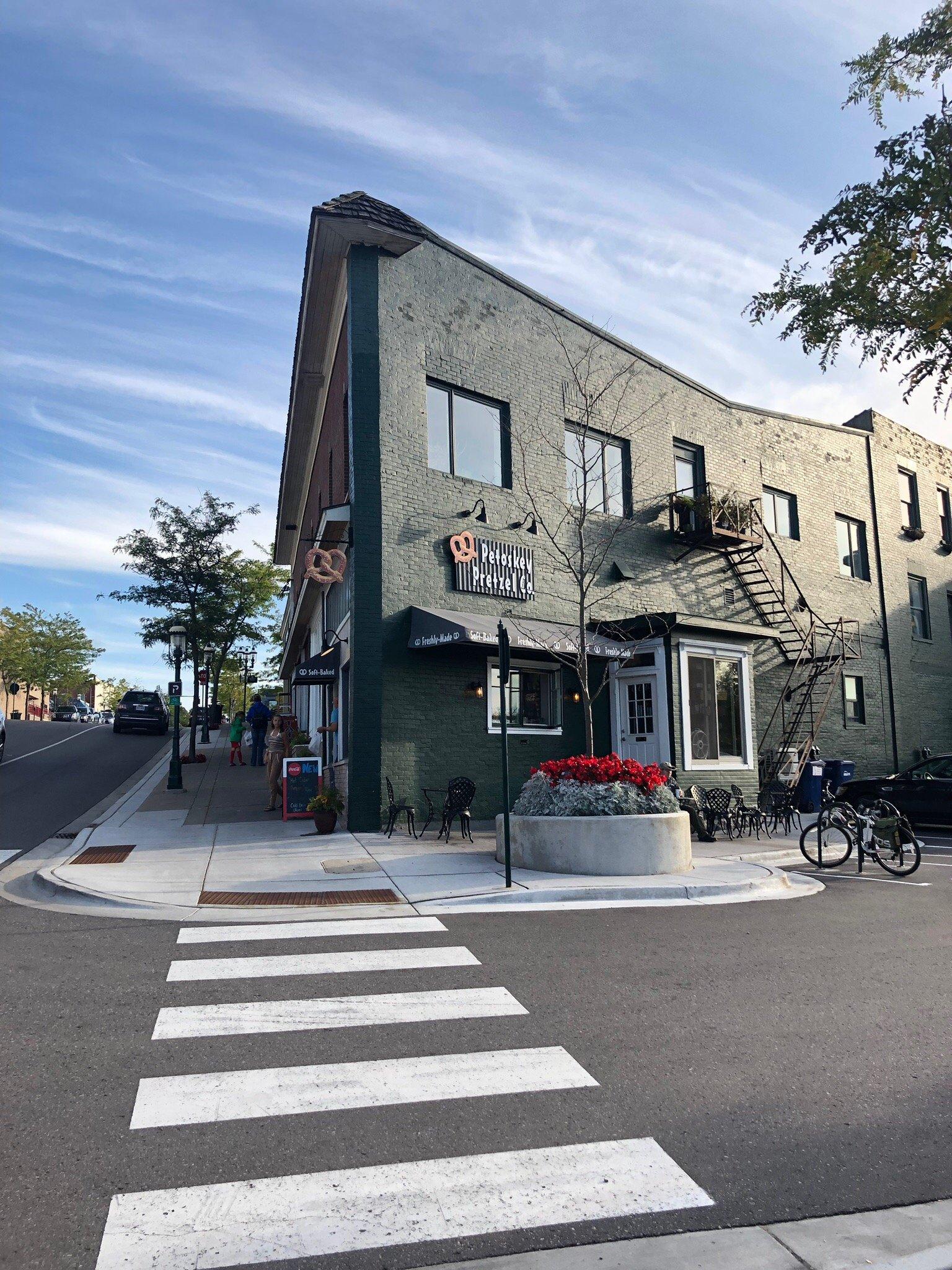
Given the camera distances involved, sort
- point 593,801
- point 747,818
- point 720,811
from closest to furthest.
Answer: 1. point 593,801
2. point 720,811
3. point 747,818

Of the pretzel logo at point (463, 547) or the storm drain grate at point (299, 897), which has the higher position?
the pretzel logo at point (463, 547)

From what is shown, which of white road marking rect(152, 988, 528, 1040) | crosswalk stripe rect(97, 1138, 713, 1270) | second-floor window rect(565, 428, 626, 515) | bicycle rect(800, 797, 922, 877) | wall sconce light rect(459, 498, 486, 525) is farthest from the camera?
second-floor window rect(565, 428, 626, 515)

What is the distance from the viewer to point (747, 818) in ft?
48.5

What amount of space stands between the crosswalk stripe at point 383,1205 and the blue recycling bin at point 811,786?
52.3ft

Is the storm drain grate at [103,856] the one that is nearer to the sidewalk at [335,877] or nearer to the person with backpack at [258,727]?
the sidewalk at [335,877]

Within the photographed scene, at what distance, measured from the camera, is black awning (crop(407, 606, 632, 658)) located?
13.9 m

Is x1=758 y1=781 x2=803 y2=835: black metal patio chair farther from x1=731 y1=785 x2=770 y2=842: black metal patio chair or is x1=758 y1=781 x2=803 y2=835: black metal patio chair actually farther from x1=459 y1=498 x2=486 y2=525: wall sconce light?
x1=459 y1=498 x2=486 y2=525: wall sconce light

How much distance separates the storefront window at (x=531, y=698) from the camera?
15.9 m

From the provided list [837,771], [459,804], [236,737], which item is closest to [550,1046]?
[459,804]

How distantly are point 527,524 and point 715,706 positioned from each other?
4991mm

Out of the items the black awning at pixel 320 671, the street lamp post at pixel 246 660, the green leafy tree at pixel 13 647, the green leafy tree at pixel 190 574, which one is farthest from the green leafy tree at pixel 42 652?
the black awning at pixel 320 671

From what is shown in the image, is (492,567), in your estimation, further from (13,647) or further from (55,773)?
(13,647)

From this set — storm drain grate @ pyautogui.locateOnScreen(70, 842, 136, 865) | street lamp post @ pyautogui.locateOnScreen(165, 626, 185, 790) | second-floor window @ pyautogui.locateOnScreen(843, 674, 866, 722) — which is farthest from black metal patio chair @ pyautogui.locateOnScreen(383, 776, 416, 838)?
second-floor window @ pyautogui.locateOnScreen(843, 674, 866, 722)

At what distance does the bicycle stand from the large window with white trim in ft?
13.5
